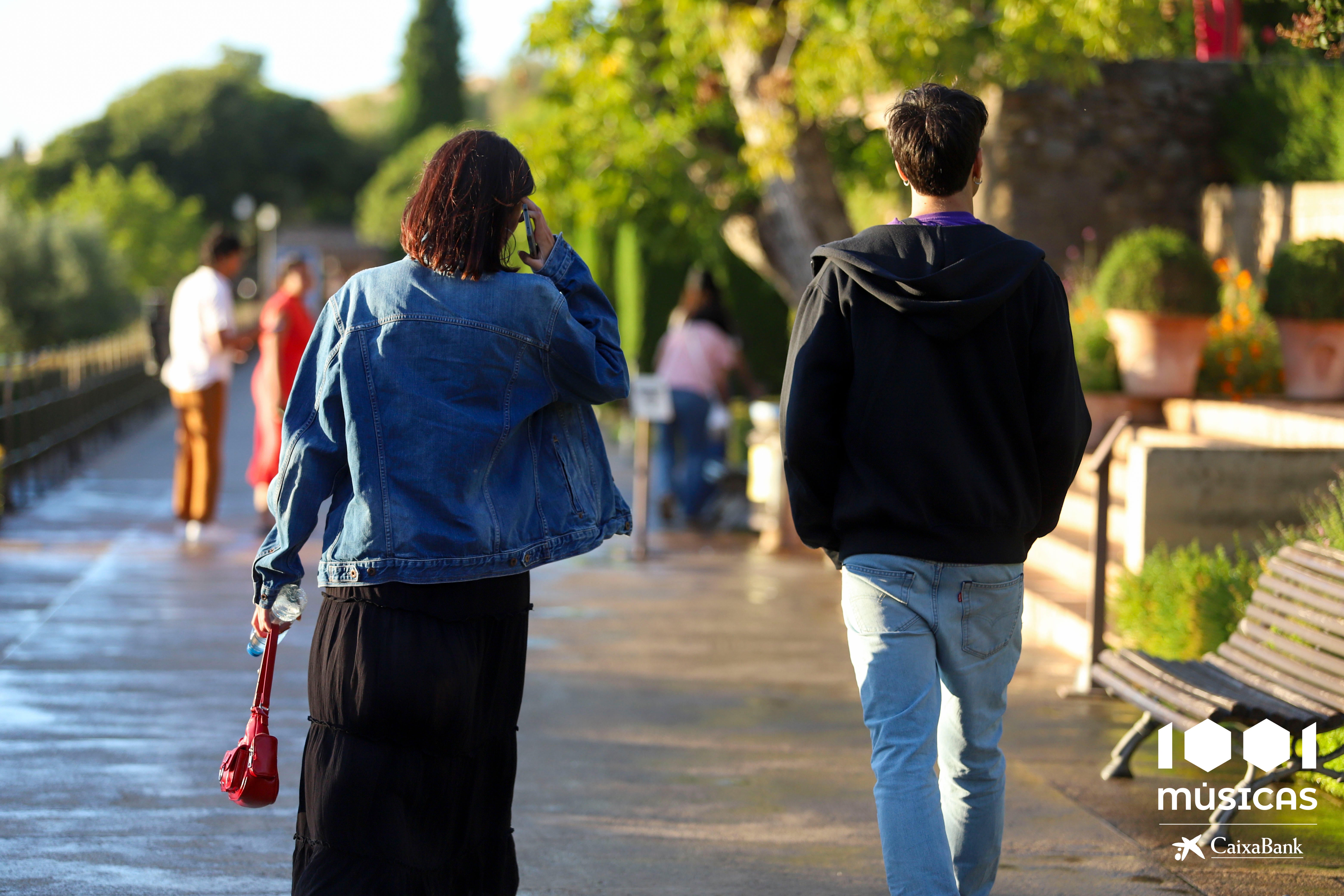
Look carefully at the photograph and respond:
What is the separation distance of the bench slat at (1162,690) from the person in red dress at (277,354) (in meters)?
6.48

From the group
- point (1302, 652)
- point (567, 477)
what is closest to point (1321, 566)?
point (1302, 652)

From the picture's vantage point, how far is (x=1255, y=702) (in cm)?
436

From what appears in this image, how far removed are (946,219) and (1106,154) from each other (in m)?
11.2

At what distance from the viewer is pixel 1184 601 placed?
6195mm

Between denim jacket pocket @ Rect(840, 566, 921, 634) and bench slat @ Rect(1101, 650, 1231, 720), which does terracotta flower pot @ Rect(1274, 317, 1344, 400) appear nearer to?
bench slat @ Rect(1101, 650, 1231, 720)

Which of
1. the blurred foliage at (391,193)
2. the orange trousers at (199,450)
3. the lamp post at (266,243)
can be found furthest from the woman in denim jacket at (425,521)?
the lamp post at (266,243)

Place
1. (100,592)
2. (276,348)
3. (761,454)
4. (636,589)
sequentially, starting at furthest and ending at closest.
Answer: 1. (761,454)
2. (276,348)
3. (636,589)
4. (100,592)

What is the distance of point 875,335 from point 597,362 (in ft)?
1.93

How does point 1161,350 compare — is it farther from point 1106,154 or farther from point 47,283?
point 47,283

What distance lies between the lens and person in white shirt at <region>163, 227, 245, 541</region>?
33.2ft

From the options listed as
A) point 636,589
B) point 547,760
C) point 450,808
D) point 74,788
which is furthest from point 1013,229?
point 450,808

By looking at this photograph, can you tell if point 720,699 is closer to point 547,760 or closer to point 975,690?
point 547,760

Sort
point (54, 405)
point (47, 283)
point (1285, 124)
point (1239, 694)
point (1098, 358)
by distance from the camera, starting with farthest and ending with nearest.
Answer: point (47, 283) < point (54, 405) < point (1285, 124) < point (1098, 358) < point (1239, 694)

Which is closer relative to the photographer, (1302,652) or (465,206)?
(465,206)
